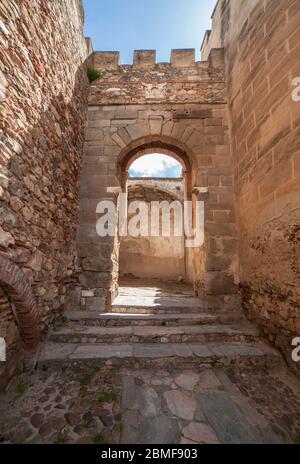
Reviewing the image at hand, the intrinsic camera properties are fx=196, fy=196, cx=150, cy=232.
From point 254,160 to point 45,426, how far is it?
164 inches

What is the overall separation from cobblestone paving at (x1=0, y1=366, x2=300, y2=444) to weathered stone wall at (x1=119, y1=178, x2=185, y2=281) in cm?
647

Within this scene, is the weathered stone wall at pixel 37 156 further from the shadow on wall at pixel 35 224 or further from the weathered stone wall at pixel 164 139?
the weathered stone wall at pixel 164 139

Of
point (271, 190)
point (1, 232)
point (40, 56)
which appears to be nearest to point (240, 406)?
point (271, 190)

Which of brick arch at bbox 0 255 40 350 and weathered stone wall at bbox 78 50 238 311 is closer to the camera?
brick arch at bbox 0 255 40 350

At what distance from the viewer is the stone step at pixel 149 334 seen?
2789mm

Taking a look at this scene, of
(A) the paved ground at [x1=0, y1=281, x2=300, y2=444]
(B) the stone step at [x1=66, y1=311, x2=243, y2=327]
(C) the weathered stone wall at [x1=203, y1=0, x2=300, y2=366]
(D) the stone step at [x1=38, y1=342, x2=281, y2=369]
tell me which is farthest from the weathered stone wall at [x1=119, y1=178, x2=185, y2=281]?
(D) the stone step at [x1=38, y1=342, x2=281, y2=369]

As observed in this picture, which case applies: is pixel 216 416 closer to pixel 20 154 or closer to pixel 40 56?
pixel 20 154

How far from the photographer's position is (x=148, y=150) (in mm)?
5059

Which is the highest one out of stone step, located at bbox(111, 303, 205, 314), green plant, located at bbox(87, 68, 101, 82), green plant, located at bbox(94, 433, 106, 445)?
green plant, located at bbox(87, 68, 101, 82)

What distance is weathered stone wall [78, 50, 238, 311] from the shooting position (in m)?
3.81

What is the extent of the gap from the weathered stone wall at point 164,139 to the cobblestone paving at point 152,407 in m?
1.53

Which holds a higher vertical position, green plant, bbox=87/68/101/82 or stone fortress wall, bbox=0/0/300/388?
green plant, bbox=87/68/101/82

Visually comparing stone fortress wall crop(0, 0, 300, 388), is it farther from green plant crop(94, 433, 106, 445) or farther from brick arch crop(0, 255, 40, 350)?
green plant crop(94, 433, 106, 445)

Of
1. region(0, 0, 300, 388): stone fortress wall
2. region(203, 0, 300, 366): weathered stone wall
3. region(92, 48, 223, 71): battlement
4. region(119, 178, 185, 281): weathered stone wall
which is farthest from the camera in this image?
region(119, 178, 185, 281): weathered stone wall
